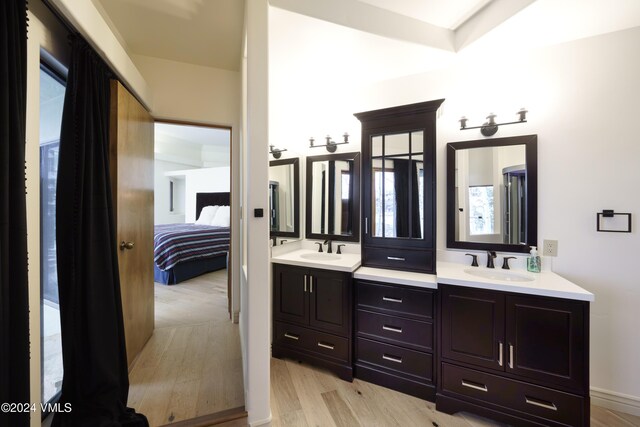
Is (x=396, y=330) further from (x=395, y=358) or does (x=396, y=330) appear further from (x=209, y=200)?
(x=209, y=200)

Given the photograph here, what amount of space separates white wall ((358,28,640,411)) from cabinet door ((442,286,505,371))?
76 centimetres

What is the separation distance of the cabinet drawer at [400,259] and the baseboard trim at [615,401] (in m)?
1.32

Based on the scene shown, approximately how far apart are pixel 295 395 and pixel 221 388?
547 millimetres

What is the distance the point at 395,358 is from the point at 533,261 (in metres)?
1.25

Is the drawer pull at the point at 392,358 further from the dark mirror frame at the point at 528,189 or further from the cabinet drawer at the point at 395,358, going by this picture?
the dark mirror frame at the point at 528,189

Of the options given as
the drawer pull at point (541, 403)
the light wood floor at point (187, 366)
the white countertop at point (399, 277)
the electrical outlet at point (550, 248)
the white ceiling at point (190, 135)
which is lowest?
the light wood floor at point (187, 366)

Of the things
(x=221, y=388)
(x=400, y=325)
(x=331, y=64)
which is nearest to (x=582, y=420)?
(x=400, y=325)

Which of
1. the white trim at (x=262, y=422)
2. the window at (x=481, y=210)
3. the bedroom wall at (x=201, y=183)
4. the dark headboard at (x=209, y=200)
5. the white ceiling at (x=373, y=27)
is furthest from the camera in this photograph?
the dark headboard at (x=209, y=200)

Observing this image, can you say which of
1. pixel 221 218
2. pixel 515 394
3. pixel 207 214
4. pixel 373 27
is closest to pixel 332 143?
pixel 373 27

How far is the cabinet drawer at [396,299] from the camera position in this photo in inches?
66.8

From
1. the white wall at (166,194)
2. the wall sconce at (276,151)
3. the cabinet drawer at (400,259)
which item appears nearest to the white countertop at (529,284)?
the cabinet drawer at (400,259)

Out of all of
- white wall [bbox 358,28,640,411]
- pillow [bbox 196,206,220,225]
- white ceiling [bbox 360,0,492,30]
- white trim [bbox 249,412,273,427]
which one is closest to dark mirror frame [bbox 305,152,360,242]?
white ceiling [bbox 360,0,492,30]

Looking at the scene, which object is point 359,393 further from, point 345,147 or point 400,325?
point 345,147

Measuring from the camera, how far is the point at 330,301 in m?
1.94
